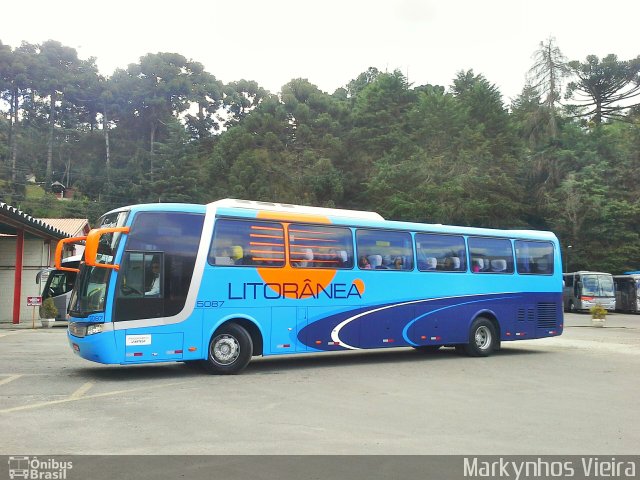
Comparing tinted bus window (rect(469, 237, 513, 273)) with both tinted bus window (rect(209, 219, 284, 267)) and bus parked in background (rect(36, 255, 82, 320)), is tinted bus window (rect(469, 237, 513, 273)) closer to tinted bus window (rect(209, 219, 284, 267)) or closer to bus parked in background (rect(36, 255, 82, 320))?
tinted bus window (rect(209, 219, 284, 267))

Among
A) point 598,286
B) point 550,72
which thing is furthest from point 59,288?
point 550,72

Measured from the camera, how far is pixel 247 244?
12.1 meters

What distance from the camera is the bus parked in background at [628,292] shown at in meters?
41.1

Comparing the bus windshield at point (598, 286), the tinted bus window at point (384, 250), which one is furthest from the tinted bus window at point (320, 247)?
the bus windshield at point (598, 286)

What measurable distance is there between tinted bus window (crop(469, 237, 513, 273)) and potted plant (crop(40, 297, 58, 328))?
1852cm

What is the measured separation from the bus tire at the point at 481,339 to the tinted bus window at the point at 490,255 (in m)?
1.31

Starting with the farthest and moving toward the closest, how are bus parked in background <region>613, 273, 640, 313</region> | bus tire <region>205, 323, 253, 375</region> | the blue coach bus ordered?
bus parked in background <region>613, 273, 640, 313</region> < bus tire <region>205, 323, 253, 375</region> < the blue coach bus

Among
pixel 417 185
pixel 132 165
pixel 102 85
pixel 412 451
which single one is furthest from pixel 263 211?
pixel 102 85

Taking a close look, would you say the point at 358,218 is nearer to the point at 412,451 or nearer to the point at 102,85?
the point at 412,451

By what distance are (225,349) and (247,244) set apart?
2057 millimetres

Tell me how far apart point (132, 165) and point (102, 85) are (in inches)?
564

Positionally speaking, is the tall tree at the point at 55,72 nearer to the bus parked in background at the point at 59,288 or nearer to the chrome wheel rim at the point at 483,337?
the bus parked in background at the point at 59,288

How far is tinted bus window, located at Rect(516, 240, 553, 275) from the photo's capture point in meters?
16.4

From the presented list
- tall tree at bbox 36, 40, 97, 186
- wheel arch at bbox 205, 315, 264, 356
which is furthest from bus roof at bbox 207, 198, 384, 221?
tall tree at bbox 36, 40, 97, 186
